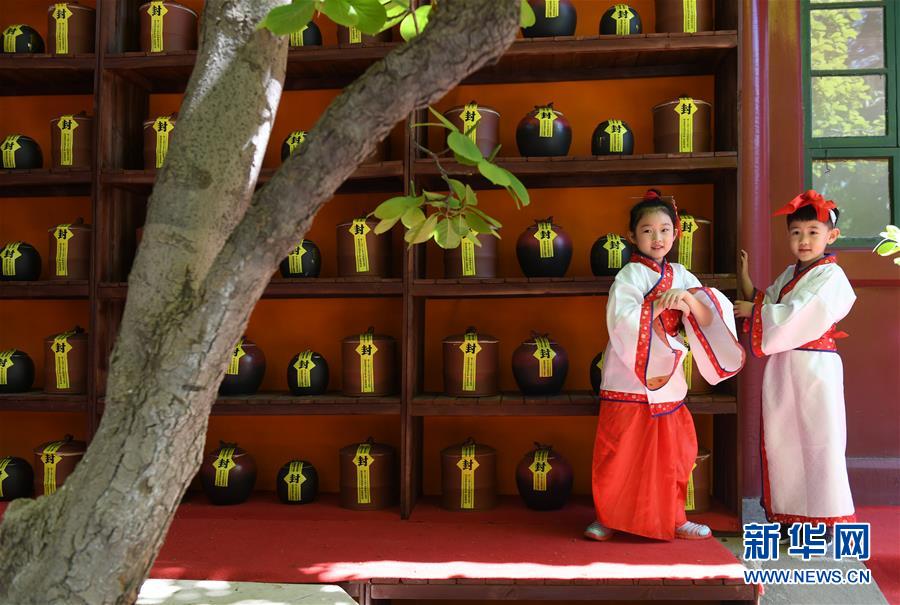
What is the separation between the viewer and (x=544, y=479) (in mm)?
2996

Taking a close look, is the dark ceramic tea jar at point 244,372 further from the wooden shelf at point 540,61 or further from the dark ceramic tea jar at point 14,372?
the wooden shelf at point 540,61

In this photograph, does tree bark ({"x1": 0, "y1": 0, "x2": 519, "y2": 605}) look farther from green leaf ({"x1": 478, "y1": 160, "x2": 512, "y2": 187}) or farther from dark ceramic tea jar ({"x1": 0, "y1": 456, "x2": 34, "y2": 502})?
dark ceramic tea jar ({"x1": 0, "y1": 456, "x2": 34, "y2": 502})

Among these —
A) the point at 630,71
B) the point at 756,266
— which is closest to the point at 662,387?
the point at 756,266

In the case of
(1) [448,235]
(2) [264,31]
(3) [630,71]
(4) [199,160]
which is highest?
(3) [630,71]

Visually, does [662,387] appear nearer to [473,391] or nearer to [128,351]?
[473,391]

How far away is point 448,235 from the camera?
4.17 ft

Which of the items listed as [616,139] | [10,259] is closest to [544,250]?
[616,139]

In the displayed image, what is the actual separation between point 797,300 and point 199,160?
222 cm

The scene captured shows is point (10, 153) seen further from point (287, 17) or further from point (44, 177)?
point (287, 17)

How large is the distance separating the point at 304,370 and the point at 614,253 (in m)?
1.32

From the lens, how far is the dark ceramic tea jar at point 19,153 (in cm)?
326

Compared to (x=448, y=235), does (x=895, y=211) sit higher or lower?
higher

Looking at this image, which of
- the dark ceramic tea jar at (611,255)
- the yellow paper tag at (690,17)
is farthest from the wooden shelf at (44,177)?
the yellow paper tag at (690,17)

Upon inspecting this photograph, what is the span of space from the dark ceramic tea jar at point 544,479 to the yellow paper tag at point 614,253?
0.77m
